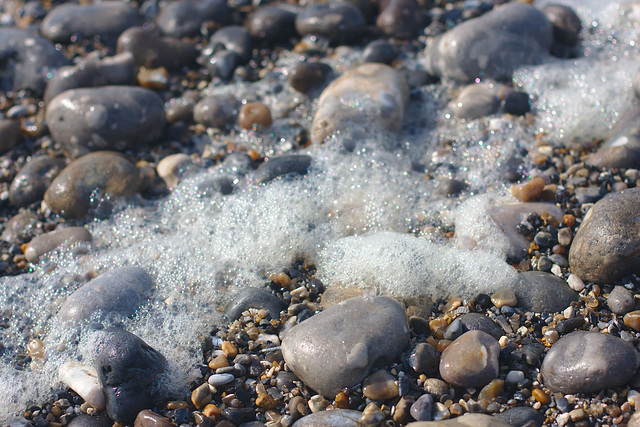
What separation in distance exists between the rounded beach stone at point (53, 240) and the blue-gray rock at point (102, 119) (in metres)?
0.95

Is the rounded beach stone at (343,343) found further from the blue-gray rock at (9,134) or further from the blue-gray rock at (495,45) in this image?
the blue-gray rock at (9,134)

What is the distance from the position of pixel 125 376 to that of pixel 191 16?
456cm

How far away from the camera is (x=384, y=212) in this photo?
11.5 ft

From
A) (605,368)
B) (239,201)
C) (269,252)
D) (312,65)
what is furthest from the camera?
(312,65)

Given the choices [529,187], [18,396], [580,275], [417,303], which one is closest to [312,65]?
[529,187]

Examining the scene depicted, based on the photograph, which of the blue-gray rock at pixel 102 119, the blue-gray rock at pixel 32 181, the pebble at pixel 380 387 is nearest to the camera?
the pebble at pixel 380 387

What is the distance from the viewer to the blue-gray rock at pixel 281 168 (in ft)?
12.3

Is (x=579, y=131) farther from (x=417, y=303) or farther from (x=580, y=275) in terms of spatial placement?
(x=417, y=303)

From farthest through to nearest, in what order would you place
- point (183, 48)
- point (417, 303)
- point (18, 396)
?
point (183, 48)
point (417, 303)
point (18, 396)

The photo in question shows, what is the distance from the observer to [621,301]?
257cm

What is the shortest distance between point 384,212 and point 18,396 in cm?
244

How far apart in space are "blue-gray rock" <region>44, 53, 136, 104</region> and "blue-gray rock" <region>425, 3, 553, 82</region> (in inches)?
120

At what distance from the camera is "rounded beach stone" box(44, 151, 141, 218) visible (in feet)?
12.4

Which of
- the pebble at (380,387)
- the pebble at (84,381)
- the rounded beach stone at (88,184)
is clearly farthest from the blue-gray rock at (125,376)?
the rounded beach stone at (88,184)
